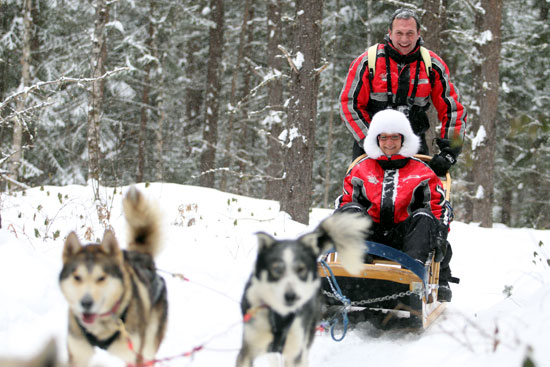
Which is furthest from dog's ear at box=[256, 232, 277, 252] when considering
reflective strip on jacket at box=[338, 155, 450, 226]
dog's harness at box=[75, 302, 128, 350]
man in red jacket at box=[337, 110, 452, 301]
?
reflective strip on jacket at box=[338, 155, 450, 226]


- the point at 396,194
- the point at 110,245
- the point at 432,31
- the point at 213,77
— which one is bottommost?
the point at 110,245

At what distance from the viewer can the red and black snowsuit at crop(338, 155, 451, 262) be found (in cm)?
434

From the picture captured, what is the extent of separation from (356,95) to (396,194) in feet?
4.40

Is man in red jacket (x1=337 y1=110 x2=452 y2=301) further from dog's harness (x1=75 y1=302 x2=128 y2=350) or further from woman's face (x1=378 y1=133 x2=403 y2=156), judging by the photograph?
dog's harness (x1=75 y1=302 x2=128 y2=350)

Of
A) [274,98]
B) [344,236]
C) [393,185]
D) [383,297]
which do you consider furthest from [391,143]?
[274,98]

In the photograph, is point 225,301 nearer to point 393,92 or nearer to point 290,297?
point 290,297

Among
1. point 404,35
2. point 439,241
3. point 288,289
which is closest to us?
point 288,289

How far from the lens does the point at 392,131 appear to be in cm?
436

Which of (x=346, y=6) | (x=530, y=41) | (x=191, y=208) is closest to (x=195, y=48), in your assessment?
(x=346, y=6)

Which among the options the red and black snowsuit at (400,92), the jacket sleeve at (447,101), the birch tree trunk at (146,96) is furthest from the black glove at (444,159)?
the birch tree trunk at (146,96)

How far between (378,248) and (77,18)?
1788 centimetres

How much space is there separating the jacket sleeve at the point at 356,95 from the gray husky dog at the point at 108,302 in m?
3.09

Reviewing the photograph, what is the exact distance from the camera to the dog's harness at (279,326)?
94.8 inches

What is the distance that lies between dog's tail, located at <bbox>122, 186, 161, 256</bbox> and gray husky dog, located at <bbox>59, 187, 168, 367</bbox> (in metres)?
0.20
